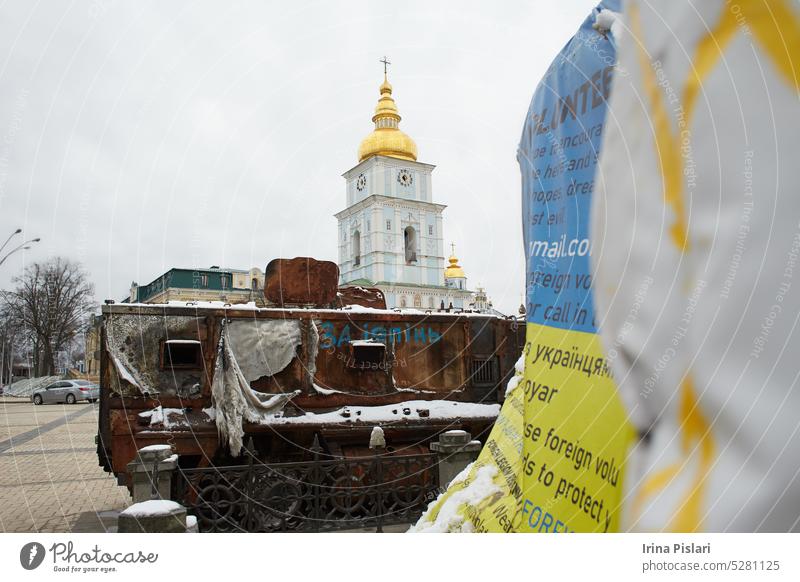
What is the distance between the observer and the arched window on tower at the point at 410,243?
37438 mm

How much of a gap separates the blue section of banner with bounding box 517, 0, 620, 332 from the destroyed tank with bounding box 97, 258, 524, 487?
17.1 ft

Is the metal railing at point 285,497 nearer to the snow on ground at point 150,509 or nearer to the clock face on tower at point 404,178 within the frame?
the snow on ground at point 150,509

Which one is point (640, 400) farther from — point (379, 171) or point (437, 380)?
point (379, 171)

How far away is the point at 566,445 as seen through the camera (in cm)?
211

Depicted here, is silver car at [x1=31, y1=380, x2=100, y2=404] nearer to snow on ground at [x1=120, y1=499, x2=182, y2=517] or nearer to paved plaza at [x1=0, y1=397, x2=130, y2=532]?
paved plaza at [x1=0, y1=397, x2=130, y2=532]

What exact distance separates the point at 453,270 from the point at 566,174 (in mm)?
48158

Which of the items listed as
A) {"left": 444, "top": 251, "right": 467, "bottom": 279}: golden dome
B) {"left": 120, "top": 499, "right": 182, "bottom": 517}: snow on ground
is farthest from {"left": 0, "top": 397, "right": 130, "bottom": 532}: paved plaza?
{"left": 444, "top": 251, "right": 467, "bottom": 279}: golden dome

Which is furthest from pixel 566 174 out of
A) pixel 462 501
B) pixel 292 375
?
pixel 292 375

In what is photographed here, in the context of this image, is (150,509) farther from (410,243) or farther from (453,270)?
(453,270)

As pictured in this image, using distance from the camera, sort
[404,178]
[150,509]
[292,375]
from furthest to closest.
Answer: [404,178] < [292,375] < [150,509]

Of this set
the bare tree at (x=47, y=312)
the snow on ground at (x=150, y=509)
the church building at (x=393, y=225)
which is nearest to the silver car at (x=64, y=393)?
the bare tree at (x=47, y=312)

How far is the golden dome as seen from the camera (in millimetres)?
49375
